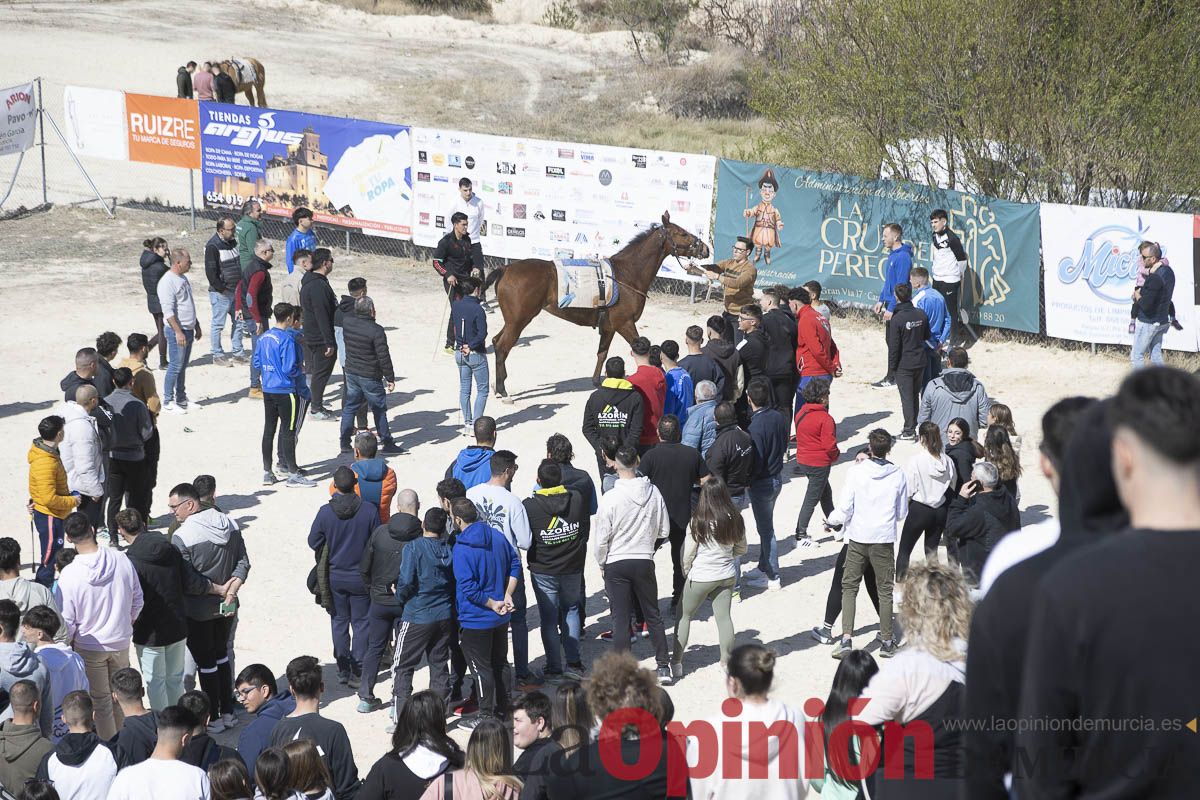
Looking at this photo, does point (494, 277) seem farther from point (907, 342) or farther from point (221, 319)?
point (907, 342)

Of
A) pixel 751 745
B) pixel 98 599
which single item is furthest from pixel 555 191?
pixel 751 745

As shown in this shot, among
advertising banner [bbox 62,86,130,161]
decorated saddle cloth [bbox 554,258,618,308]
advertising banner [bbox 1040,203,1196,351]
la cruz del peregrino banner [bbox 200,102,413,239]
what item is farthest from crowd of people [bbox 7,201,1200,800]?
advertising banner [bbox 62,86,130,161]

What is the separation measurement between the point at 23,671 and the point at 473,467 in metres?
3.88

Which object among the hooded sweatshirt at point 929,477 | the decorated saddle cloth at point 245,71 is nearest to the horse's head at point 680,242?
the hooded sweatshirt at point 929,477

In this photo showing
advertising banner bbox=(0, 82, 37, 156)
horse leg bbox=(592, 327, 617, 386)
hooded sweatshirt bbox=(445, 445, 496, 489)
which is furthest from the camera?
advertising banner bbox=(0, 82, 37, 156)

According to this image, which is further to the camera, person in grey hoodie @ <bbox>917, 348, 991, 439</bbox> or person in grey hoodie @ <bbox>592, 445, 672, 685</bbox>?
person in grey hoodie @ <bbox>917, 348, 991, 439</bbox>

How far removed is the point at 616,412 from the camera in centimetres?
1128

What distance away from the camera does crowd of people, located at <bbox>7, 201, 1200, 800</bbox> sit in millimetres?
2484

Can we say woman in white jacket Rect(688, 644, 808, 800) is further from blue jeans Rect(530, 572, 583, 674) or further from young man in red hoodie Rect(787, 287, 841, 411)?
young man in red hoodie Rect(787, 287, 841, 411)

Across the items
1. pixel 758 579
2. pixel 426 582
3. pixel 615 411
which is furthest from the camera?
pixel 615 411

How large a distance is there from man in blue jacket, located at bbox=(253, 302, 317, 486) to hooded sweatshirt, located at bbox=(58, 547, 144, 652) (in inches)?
197

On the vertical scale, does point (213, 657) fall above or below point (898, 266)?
below

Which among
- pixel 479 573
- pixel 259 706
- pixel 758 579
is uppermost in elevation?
pixel 479 573

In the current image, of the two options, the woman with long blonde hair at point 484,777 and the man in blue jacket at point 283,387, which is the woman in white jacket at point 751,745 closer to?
the woman with long blonde hair at point 484,777
